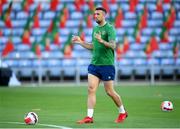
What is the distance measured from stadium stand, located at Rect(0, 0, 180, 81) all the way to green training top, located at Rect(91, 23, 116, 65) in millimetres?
18801

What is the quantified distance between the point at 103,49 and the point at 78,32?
68.6ft

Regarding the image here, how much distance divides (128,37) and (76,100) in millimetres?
14223

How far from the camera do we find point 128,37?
33.7 meters

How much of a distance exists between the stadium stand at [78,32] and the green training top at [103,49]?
18801 millimetres

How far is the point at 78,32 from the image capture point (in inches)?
1323

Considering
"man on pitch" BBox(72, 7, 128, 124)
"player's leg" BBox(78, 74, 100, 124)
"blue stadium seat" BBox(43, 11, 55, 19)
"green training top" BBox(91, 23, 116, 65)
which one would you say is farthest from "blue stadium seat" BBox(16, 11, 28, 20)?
"player's leg" BBox(78, 74, 100, 124)

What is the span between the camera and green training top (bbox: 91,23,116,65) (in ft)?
41.4

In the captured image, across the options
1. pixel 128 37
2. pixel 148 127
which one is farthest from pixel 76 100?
pixel 128 37

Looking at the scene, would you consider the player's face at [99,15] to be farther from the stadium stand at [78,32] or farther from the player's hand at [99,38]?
the stadium stand at [78,32]

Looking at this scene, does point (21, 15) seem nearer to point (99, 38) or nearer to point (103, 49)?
point (103, 49)

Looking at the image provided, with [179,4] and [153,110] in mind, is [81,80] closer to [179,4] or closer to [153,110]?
[179,4]

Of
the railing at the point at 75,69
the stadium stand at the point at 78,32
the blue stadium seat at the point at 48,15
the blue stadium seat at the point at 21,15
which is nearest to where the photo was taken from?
the railing at the point at 75,69

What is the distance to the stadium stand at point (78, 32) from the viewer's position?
31859 mm

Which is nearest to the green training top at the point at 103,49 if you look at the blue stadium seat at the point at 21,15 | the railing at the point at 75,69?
the railing at the point at 75,69
